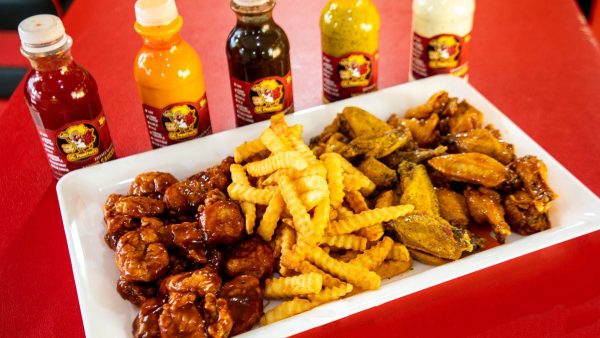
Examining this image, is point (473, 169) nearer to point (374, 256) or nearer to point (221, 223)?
point (374, 256)

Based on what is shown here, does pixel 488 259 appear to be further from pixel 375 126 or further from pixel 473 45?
pixel 473 45

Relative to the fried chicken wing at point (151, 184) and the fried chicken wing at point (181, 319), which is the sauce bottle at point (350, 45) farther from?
the fried chicken wing at point (181, 319)

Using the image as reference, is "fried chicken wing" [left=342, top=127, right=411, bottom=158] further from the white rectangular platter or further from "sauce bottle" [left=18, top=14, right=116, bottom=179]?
"sauce bottle" [left=18, top=14, right=116, bottom=179]

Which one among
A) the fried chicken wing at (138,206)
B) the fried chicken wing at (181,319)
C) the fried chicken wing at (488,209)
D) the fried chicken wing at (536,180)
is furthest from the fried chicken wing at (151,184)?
the fried chicken wing at (536,180)

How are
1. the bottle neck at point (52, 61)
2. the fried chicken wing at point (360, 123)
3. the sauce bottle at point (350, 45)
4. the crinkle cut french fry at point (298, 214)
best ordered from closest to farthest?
1. the crinkle cut french fry at point (298, 214)
2. the bottle neck at point (52, 61)
3. the fried chicken wing at point (360, 123)
4. the sauce bottle at point (350, 45)

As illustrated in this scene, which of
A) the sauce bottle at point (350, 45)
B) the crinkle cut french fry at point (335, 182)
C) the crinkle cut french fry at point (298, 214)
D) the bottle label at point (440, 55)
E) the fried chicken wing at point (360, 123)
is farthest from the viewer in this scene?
the bottle label at point (440, 55)

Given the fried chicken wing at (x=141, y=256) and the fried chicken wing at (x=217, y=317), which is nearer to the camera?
the fried chicken wing at (x=217, y=317)

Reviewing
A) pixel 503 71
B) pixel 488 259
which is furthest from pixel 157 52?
pixel 503 71
